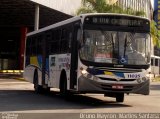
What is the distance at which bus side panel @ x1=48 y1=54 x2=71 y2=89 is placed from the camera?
1781cm

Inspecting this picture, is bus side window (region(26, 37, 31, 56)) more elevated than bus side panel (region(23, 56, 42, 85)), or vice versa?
bus side window (region(26, 37, 31, 56))

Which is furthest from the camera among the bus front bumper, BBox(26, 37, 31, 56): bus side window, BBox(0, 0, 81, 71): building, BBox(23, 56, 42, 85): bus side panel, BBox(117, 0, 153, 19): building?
BBox(117, 0, 153, 19): building

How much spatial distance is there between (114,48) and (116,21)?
1.06 meters

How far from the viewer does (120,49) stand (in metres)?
16.5

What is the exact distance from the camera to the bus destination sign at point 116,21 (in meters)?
16.6

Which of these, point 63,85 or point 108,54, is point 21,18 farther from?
point 108,54

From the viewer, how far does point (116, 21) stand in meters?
16.9

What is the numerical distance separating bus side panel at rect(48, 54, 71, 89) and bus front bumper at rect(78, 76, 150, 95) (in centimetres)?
125

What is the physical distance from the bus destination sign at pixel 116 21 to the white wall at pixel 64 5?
1098 inches

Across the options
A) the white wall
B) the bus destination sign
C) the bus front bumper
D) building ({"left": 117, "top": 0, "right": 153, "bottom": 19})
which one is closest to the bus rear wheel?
the bus front bumper

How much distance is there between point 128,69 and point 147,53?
38.5 inches

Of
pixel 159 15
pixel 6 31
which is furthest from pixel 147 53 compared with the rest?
pixel 159 15

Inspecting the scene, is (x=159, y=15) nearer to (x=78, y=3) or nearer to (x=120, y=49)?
(x=78, y=3)

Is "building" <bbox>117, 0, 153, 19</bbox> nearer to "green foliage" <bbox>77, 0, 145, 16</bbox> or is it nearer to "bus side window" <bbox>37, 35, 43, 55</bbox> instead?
"green foliage" <bbox>77, 0, 145, 16</bbox>
